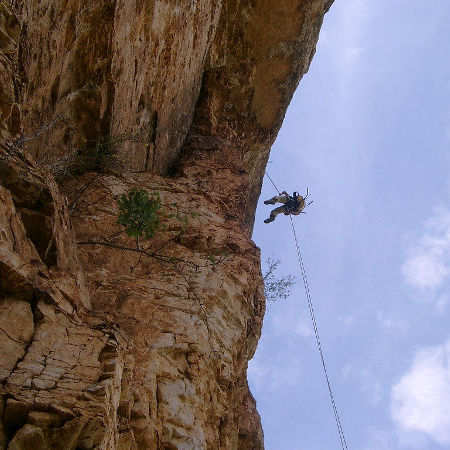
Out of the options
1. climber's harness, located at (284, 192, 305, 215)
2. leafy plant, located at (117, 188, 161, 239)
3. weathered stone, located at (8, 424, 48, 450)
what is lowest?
weathered stone, located at (8, 424, 48, 450)

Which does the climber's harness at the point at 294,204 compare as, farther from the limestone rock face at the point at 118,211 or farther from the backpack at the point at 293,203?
the limestone rock face at the point at 118,211

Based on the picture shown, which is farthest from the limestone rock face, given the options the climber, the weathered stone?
the climber

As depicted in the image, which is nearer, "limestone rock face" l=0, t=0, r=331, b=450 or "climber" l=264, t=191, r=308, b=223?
"limestone rock face" l=0, t=0, r=331, b=450

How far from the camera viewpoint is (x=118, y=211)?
7883 mm

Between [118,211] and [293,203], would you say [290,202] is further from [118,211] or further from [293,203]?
[118,211]

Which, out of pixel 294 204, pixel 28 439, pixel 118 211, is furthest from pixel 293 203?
pixel 28 439

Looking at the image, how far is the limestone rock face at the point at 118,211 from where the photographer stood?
4.41 meters

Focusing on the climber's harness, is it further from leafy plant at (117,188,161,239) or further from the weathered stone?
the weathered stone

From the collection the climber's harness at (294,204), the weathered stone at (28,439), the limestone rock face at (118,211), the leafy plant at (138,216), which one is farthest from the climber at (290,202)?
the weathered stone at (28,439)

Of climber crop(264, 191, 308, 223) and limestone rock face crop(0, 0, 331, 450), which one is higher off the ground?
climber crop(264, 191, 308, 223)

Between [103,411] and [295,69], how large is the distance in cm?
1036

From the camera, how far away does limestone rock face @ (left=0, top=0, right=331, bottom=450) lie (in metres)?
4.41

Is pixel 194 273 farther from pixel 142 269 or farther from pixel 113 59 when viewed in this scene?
pixel 113 59

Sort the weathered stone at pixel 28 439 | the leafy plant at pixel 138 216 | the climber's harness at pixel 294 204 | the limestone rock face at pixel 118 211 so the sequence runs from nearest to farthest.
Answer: the weathered stone at pixel 28 439 < the limestone rock face at pixel 118 211 < the leafy plant at pixel 138 216 < the climber's harness at pixel 294 204
